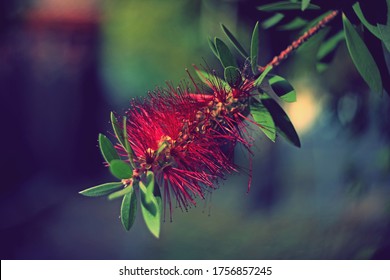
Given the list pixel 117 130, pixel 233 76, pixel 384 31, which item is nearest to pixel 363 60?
pixel 384 31

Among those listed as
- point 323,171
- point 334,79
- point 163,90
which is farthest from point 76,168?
point 163,90

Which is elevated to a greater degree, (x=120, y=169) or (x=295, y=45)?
(x=295, y=45)

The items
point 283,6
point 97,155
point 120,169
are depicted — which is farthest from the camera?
point 97,155

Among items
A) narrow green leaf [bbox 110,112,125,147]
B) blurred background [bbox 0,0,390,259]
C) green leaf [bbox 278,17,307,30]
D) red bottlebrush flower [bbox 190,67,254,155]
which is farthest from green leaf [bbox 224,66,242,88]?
blurred background [bbox 0,0,390,259]

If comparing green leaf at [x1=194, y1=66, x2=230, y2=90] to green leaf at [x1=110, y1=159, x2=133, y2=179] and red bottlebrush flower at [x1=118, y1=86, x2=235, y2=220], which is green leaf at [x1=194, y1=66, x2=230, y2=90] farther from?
green leaf at [x1=110, y1=159, x2=133, y2=179]

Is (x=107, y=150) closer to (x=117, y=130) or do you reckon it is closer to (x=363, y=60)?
(x=117, y=130)

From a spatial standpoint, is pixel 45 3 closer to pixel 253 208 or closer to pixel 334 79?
pixel 253 208

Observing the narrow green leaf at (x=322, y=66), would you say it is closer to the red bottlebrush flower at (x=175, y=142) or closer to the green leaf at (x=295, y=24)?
the green leaf at (x=295, y=24)

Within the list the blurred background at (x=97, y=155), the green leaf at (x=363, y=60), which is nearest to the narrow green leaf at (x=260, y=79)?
the green leaf at (x=363, y=60)
